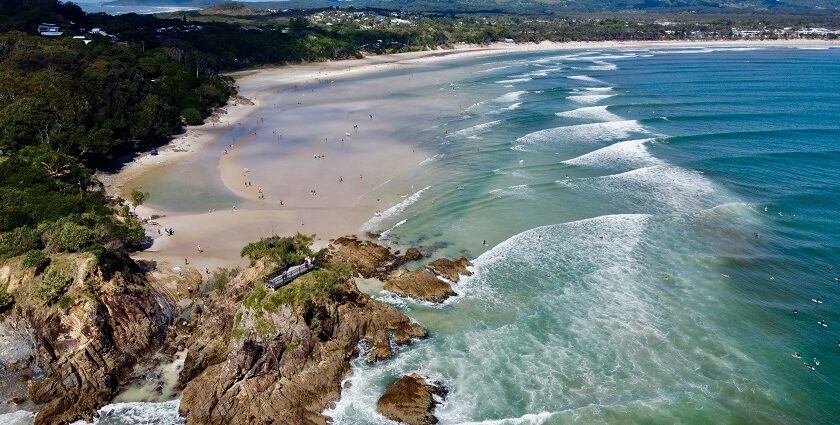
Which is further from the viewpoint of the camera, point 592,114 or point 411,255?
point 592,114

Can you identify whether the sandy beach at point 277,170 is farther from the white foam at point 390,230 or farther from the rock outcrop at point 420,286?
the rock outcrop at point 420,286

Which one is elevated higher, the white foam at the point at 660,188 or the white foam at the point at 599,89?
the white foam at the point at 599,89

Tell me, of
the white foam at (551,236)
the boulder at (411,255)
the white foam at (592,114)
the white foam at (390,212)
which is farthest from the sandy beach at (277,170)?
the white foam at (592,114)

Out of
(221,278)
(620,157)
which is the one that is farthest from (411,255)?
(620,157)

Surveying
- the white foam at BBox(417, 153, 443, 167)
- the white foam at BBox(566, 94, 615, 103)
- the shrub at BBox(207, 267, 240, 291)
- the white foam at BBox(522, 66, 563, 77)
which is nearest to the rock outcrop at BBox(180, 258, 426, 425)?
the shrub at BBox(207, 267, 240, 291)

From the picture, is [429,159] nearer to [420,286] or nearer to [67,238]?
[420,286]

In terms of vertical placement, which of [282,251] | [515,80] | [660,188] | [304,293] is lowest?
[304,293]

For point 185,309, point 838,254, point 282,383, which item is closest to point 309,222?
point 185,309
